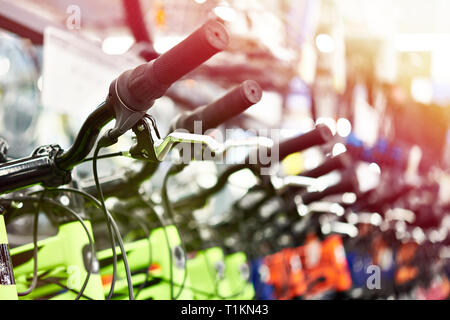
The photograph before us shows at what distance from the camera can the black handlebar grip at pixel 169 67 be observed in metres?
0.49

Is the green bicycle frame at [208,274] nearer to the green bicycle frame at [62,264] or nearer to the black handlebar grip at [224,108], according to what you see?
the green bicycle frame at [62,264]

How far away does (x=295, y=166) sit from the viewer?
2000mm

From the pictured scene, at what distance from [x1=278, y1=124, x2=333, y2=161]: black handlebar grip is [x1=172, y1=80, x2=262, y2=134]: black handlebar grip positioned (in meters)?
0.14

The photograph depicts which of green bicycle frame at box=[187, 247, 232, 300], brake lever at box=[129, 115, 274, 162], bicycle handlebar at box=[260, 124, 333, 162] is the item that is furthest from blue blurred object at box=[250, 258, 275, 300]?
brake lever at box=[129, 115, 274, 162]

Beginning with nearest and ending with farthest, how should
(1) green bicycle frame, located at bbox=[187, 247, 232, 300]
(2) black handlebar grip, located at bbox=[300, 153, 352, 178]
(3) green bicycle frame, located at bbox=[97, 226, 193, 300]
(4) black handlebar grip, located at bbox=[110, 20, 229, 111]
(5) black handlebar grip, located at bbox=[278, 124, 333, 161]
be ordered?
(4) black handlebar grip, located at bbox=[110, 20, 229, 111] → (5) black handlebar grip, located at bbox=[278, 124, 333, 161] → (3) green bicycle frame, located at bbox=[97, 226, 193, 300] → (2) black handlebar grip, located at bbox=[300, 153, 352, 178] → (1) green bicycle frame, located at bbox=[187, 247, 232, 300]

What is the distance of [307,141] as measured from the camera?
2.67 ft

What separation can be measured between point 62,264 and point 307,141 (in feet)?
1.45

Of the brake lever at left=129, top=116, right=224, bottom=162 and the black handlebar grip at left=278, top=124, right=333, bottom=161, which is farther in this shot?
the black handlebar grip at left=278, top=124, right=333, bottom=161

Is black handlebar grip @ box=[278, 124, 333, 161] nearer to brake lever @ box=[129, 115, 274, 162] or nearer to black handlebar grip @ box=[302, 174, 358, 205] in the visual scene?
brake lever @ box=[129, 115, 274, 162]

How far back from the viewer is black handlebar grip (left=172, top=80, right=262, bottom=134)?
646mm

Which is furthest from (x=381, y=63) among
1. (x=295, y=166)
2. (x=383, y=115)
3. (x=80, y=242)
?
(x=80, y=242)

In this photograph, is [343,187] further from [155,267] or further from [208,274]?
[155,267]

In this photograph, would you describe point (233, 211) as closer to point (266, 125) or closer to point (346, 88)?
point (266, 125)

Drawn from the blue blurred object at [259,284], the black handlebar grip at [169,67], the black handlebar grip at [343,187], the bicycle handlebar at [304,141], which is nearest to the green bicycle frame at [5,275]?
the black handlebar grip at [169,67]
